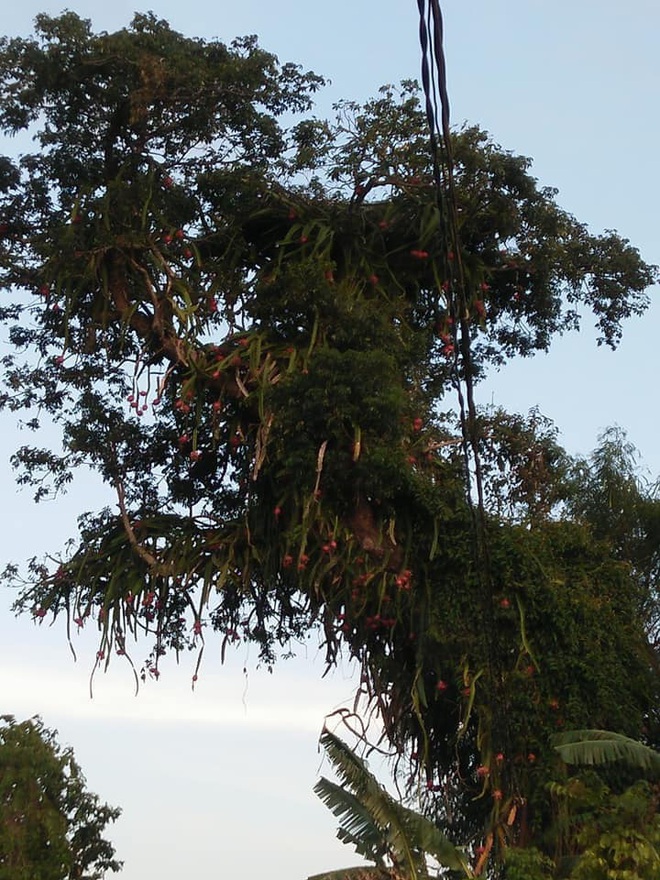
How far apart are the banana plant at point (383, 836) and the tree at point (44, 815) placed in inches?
98.5

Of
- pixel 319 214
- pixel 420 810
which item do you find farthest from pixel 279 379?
pixel 420 810

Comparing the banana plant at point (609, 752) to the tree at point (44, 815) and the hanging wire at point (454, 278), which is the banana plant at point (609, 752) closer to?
the hanging wire at point (454, 278)

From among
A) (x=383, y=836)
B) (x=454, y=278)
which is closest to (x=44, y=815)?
(x=383, y=836)

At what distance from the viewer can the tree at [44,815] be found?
10.8 m

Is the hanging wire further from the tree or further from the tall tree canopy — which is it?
the tree

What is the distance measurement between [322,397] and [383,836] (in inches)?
143

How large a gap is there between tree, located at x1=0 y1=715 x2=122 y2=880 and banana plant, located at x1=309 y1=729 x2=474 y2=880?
2.50m

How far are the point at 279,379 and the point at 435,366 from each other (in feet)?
9.24

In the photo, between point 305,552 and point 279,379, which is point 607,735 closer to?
point 305,552

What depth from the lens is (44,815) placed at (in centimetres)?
1115

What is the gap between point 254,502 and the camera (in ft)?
40.4

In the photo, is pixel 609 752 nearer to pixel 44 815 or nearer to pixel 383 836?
A: pixel 383 836

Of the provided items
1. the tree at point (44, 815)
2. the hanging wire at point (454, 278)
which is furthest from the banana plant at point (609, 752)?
the tree at point (44, 815)

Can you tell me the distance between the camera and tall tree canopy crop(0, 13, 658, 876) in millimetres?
11414
